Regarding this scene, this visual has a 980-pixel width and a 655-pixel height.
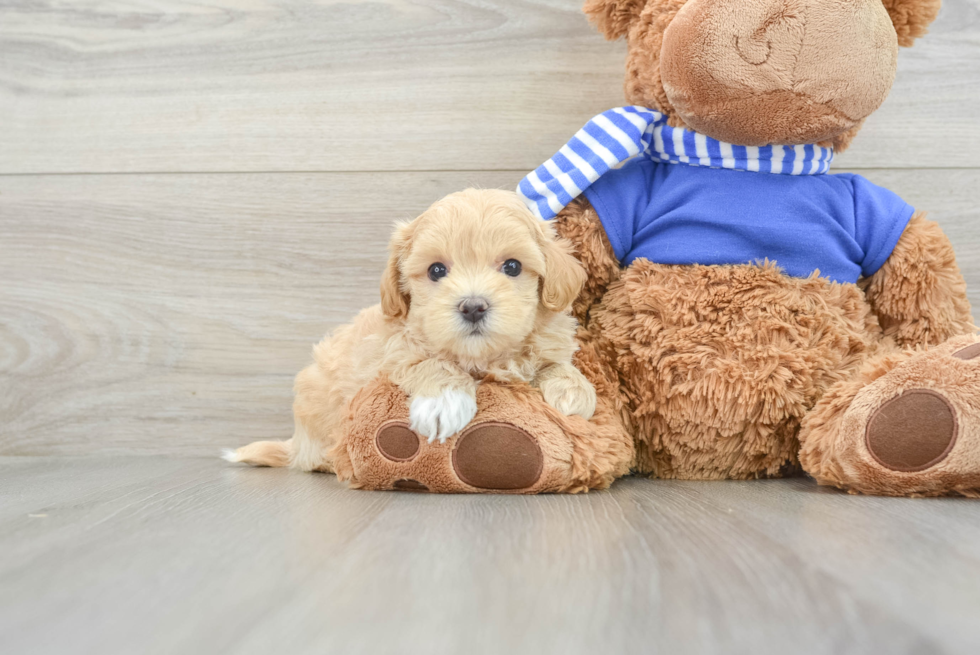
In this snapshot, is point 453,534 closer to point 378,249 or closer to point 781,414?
point 781,414

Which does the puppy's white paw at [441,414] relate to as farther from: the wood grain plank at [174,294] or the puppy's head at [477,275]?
the wood grain plank at [174,294]

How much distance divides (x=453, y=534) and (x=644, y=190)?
2.03 ft

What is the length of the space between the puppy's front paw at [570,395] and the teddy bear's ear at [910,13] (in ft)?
2.22

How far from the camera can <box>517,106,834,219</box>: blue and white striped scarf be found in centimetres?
103

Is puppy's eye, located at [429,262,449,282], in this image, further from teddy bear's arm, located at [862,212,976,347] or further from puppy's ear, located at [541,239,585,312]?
teddy bear's arm, located at [862,212,976,347]

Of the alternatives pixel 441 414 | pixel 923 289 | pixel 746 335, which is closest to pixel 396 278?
pixel 441 414

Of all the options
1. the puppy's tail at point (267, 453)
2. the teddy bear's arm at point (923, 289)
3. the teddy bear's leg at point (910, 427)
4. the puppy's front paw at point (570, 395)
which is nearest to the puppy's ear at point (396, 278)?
the puppy's front paw at point (570, 395)

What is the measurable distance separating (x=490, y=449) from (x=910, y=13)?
0.85m

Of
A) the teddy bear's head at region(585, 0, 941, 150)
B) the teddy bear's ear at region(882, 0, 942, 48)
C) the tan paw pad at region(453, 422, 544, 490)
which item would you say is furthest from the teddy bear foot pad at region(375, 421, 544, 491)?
the teddy bear's ear at region(882, 0, 942, 48)

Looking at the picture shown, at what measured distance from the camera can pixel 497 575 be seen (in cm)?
56

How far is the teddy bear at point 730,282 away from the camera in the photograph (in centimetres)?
90

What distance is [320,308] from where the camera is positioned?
139 cm

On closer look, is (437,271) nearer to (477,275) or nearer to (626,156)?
(477,275)

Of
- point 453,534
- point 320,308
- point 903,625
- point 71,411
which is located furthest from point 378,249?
point 903,625
